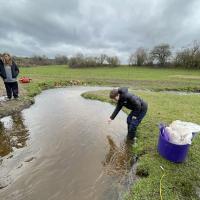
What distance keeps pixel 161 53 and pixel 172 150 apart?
→ 51.3 metres

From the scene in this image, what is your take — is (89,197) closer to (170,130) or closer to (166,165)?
(166,165)

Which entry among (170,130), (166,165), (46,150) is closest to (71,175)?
(46,150)

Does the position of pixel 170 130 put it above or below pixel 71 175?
above

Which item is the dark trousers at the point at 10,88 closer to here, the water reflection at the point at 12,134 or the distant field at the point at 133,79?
the water reflection at the point at 12,134

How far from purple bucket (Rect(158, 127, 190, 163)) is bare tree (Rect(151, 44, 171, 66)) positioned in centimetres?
4954

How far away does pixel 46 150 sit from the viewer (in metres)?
4.94

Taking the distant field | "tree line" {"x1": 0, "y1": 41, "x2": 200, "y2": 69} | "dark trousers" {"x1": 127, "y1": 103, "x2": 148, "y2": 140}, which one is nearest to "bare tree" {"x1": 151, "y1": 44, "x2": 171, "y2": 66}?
"tree line" {"x1": 0, "y1": 41, "x2": 200, "y2": 69}

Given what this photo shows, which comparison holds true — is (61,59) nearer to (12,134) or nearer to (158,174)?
(12,134)

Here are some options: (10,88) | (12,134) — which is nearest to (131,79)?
(10,88)

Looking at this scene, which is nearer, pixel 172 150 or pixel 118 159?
pixel 172 150

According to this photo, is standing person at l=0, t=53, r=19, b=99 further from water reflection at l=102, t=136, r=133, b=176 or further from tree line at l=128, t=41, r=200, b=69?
tree line at l=128, t=41, r=200, b=69

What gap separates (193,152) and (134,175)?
5.78ft

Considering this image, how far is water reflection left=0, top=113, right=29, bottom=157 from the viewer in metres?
4.98

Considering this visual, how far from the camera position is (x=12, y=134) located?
5773 millimetres
